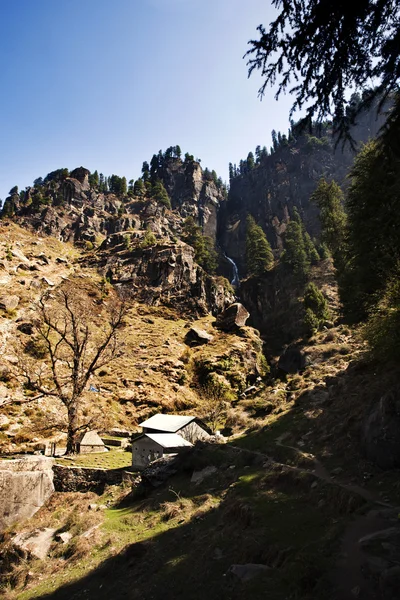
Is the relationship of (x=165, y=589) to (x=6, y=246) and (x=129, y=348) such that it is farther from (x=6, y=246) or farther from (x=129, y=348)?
(x=6, y=246)

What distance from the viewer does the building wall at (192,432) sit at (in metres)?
34.3

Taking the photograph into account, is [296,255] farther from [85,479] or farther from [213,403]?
[85,479]

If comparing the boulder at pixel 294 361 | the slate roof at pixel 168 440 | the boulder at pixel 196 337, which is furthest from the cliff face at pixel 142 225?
the slate roof at pixel 168 440

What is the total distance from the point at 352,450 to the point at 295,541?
25.4 ft

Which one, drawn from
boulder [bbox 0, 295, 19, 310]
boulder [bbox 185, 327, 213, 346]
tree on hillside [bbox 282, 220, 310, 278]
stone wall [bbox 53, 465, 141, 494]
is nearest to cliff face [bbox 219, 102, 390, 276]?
tree on hillside [bbox 282, 220, 310, 278]

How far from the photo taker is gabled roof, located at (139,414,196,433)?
110 feet

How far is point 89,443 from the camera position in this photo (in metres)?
33.1

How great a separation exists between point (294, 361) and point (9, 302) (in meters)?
43.6

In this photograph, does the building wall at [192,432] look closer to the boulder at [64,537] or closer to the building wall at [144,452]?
the building wall at [144,452]

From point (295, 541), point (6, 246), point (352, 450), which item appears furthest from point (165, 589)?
point (6, 246)

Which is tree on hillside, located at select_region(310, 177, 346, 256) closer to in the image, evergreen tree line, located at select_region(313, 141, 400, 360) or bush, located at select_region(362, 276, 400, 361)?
evergreen tree line, located at select_region(313, 141, 400, 360)

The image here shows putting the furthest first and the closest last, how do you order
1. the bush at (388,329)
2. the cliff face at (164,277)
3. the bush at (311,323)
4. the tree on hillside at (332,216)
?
1. the cliff face at (164,277)
2. the bush at (311,323)
3. the tree on hillside at (332,216)
4. the bush at (388,329)

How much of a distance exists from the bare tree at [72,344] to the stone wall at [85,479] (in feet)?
15.7

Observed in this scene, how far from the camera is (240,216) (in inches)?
5807
